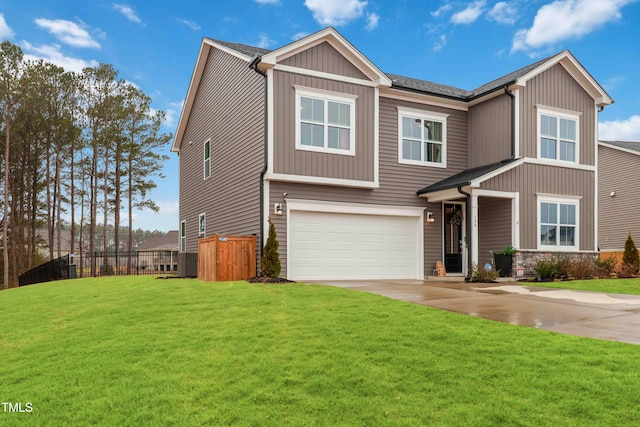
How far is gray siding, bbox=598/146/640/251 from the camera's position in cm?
2283

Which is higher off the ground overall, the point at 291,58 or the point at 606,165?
the point at 291,58

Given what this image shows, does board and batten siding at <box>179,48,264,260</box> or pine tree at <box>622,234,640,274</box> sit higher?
board and batten siding at <box>179,48,264,260</box>

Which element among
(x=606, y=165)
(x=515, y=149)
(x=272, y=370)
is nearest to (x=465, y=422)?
(x=272, y=370)

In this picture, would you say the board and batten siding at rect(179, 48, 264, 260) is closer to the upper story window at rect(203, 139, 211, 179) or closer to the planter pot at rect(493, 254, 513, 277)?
the upper story window at rect(203, 139, 211, 179)

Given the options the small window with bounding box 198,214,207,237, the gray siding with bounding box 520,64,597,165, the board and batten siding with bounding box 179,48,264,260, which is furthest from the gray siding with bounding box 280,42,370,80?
the small window with bounding box 198,214,207,237

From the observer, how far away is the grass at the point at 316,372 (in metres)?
4.02

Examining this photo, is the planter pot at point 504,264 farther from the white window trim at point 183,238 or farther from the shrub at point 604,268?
the white window trim at point 183,238

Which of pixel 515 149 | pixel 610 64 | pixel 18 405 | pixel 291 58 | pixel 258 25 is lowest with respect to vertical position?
pixel 18 405

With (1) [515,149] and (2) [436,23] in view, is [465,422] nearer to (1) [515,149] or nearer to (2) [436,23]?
(1) [515,149]

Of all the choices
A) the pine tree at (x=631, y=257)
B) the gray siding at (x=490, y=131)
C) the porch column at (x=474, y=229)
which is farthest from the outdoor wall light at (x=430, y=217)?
the pine tree at (x=631, y=257)

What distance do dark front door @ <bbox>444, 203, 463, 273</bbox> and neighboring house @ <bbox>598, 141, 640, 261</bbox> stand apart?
35.6 feet

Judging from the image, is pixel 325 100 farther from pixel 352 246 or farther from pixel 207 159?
pixel 207 159

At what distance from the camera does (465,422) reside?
3840 mm

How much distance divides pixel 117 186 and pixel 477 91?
88.7 ft
